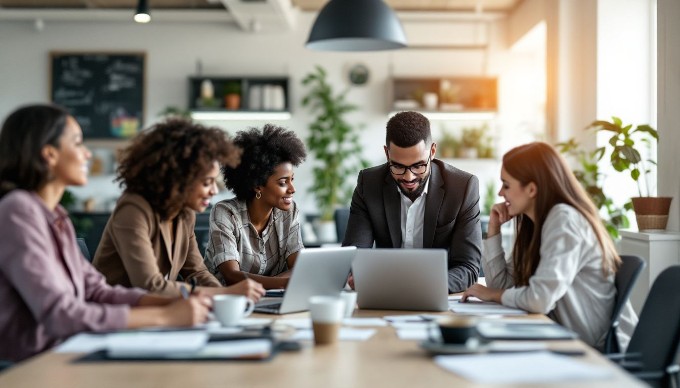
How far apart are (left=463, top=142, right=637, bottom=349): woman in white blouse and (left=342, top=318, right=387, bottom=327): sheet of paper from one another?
0.42 metres

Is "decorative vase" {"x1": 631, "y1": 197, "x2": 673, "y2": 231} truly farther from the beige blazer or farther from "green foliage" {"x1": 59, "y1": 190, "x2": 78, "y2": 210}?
"green foliage" {"x1": 59, "y1": 190, "x2": 78, "y2": 210}

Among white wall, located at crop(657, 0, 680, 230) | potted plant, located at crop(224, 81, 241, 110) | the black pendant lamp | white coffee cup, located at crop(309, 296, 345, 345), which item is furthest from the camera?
potted plant, located at crop(224, 81, 241, 110)

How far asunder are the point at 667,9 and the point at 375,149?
352 cm

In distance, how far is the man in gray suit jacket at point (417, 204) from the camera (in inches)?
109

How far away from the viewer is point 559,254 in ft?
6.82

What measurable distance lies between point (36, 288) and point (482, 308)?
1.18 meters

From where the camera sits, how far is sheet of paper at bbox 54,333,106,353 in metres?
1.56

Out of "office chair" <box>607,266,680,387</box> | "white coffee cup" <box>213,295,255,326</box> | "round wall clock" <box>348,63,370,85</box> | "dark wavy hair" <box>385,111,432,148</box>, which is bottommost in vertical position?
"office chair" <box>607,266,680,387</box>

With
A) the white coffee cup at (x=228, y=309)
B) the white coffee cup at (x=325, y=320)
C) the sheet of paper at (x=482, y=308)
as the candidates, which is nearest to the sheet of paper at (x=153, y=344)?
the white coffee cup at (x=228, y=309)

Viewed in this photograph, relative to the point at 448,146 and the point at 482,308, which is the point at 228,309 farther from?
the point at 448,146

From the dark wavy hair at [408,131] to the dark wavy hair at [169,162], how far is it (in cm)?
73

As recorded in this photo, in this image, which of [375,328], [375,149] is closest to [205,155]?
[375,328]

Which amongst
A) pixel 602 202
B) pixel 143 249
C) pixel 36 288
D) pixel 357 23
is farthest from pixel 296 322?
pixel 602 202

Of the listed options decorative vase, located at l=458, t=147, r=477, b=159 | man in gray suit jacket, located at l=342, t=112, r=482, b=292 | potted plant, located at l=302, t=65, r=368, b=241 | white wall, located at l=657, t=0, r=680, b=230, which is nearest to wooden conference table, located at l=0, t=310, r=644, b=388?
man in gray suit jacket, located at l=342, t=112, r=482, b=292
